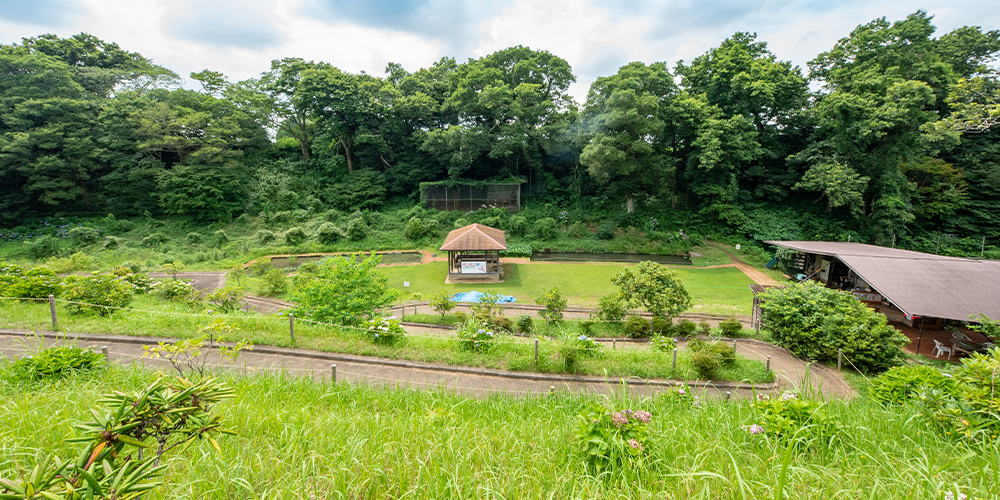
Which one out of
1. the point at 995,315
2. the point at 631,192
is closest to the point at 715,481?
the point at 995,315

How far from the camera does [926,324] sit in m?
12.0

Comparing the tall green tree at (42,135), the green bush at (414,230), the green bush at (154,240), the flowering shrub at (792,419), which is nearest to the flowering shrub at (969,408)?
the flowering shrub at (792,419)

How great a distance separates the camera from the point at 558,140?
91.2ft

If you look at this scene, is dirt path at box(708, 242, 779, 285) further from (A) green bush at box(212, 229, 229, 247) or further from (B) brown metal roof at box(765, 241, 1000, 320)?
(A) green bush at box(212, 229, 229, 247)

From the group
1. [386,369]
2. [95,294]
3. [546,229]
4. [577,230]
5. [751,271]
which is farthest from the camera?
[577,230]

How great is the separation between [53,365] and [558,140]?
89.7 ft

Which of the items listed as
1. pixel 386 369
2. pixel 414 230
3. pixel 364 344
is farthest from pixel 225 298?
pixel 414 230

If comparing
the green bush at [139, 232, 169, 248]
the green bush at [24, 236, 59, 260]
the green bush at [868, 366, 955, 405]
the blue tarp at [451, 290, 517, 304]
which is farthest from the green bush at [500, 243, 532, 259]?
the green bush at [24, 236, 59, 260]

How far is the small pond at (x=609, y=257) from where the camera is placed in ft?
72.5

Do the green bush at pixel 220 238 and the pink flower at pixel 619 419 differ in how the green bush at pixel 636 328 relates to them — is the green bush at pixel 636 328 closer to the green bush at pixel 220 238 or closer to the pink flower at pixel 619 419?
the pink flower at pixel 619 419

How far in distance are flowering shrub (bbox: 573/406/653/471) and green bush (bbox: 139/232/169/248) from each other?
29.4 m

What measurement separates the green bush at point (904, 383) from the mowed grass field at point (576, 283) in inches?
401

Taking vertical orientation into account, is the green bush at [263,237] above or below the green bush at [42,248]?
above

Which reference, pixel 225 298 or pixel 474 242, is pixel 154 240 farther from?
pixel 474 242
